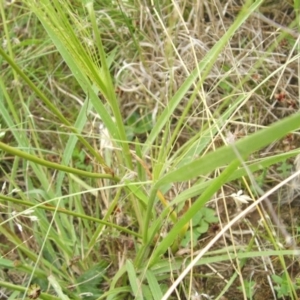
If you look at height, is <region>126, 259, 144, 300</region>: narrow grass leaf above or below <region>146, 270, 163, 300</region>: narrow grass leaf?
above

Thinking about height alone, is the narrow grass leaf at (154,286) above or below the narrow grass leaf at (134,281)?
below

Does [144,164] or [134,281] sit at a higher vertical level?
[144,164]

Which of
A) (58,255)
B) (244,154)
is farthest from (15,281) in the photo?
(244,154)

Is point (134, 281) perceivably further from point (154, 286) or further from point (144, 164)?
point (144, 164)

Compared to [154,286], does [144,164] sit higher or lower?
higher

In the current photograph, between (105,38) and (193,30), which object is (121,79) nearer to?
(105,38)

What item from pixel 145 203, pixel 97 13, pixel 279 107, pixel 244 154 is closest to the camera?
pixel 244 154

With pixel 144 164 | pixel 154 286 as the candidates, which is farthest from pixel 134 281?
pixel 144 164

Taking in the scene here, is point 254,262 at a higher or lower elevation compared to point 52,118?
lower
